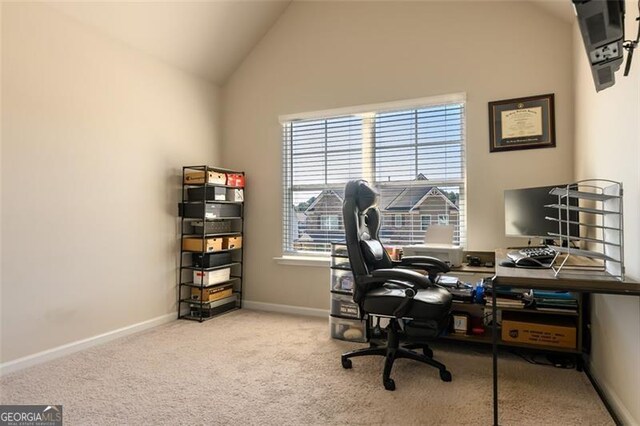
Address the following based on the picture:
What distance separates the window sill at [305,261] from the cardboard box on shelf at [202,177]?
3.39 ft

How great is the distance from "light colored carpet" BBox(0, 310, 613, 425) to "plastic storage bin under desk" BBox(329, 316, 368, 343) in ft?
0.32

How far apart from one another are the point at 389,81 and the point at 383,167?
83 cm

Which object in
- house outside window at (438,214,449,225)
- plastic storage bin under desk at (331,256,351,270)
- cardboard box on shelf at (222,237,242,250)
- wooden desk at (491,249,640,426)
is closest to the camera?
wooden desk at (491,249,640,426)

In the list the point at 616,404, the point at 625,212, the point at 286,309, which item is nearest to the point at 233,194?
the point at 286,309

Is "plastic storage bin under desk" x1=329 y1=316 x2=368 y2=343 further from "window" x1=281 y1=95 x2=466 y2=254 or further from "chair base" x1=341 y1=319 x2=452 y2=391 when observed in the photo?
"window" x1=281 y1=95 x2=466 y2=254

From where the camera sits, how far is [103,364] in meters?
2.56

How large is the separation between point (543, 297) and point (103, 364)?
314 centimetres

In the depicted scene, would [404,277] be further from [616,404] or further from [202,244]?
[202,244]

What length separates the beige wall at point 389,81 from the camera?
294cm

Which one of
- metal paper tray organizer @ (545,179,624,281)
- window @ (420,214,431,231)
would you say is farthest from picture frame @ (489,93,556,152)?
window @ (420,214,431,231)

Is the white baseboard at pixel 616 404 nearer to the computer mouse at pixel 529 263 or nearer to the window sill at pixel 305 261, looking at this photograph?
the computer mouse at pixel 529 263

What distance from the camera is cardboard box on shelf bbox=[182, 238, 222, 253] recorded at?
361 centimetres

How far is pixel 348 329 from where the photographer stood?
3064 mm

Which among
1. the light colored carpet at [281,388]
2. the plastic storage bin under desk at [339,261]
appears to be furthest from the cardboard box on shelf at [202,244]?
the plastic storage bin under desk at [339,261]
